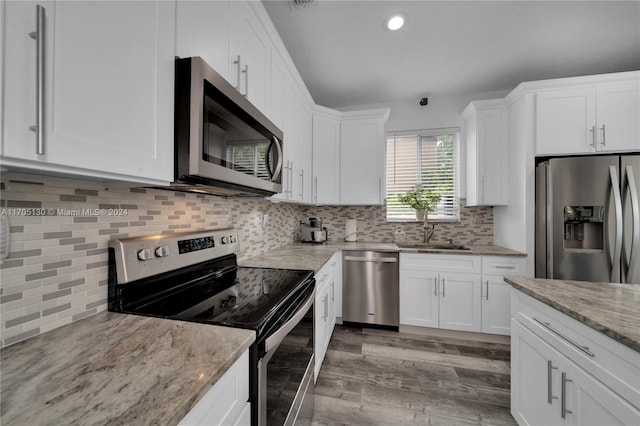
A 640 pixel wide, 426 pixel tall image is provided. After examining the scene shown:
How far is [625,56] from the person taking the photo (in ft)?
7.43

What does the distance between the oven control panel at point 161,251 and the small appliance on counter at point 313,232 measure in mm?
1540

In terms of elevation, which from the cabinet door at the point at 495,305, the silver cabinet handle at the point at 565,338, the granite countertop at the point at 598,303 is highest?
the granite countertop at the point at 598,303

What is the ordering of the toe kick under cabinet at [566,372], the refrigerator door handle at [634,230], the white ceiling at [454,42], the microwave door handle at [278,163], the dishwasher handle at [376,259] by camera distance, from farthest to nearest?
the dishwasher handle at [376,259] < the refrigerator door handle at [634,230] < the white ceiling at [454,42] < the microwave door handle at [278,163] < the toe kick under cabinet at [566,372]

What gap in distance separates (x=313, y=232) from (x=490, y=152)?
2135 mm

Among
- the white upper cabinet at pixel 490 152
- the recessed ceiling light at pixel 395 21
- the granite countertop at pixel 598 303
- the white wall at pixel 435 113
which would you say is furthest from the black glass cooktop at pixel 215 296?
the white wall at pixel 435 113

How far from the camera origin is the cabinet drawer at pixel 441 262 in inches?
95.5

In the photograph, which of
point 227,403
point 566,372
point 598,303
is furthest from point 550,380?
point 227,403

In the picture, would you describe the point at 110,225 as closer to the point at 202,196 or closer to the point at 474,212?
the point at 202,196

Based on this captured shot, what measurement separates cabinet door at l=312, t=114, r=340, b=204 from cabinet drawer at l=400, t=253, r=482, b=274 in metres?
1.05

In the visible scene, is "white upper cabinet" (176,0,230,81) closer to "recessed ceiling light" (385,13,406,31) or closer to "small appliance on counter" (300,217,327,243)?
"recessed ceiling light" (385,13,406,31)

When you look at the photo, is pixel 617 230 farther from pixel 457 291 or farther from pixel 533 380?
pixel 533 380

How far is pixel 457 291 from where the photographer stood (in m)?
2.46

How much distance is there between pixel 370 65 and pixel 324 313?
233 cm

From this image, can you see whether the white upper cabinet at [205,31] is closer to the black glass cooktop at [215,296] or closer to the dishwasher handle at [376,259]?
the black glass cooktop at [215,296]
